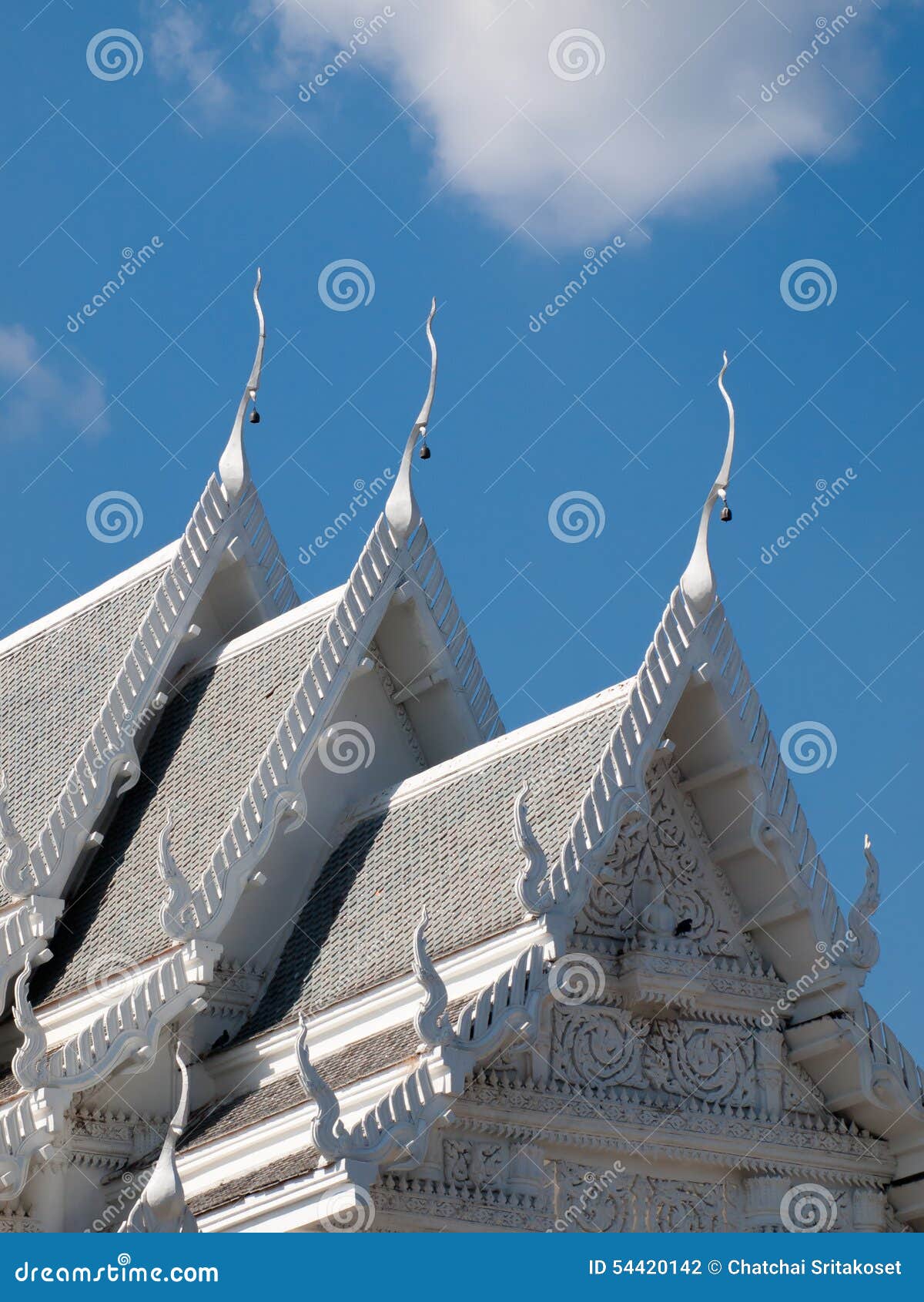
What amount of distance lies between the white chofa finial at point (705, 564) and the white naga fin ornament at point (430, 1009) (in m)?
3.30

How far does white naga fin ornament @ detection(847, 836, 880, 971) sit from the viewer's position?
18.7 m

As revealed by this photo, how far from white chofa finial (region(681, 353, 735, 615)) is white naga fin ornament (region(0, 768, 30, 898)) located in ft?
16.5

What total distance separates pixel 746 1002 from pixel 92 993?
443cm

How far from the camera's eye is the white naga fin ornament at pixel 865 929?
1867 cm

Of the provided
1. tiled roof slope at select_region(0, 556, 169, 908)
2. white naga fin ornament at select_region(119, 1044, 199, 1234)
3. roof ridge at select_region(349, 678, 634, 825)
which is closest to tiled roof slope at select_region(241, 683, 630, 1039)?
roof ridge at select_region(349, 678, 634, 825)

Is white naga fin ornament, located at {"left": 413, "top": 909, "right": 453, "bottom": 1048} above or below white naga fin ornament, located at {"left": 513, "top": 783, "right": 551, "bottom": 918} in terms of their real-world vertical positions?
below

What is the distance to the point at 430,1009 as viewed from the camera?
1659 centimetres

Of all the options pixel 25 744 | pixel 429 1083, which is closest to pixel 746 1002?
pixel 429 1083

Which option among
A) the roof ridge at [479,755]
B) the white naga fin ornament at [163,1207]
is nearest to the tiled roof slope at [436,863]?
the roof ridge at [479,755]

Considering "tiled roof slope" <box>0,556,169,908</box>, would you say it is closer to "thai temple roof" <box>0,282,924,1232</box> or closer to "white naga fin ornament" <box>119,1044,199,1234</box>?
"thai temple roof" <box>0,282,924,1232</box>

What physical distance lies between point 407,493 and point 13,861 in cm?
383

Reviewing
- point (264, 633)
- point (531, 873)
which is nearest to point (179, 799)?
point (264, 633)

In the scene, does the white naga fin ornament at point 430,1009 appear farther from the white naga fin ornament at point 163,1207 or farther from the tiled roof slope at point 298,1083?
the white naga fin ornament at point 163,1207

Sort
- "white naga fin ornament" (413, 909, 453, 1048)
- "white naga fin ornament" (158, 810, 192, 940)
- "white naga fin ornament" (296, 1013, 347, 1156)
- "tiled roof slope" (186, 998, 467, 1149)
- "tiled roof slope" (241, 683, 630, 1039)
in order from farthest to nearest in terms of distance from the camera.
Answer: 1. "white naga fin ornament" (158, 810, 192, 940)
2. "tiled roof slope" (241, 683, 630, 1039)
3. "tiled roof slope" (186, 998, 467, 1149)
4. "white naga fin ornament" (413, 909, 453, 1048)
5. "white naga fin ornament" (296, 1013, 347, 1156)
